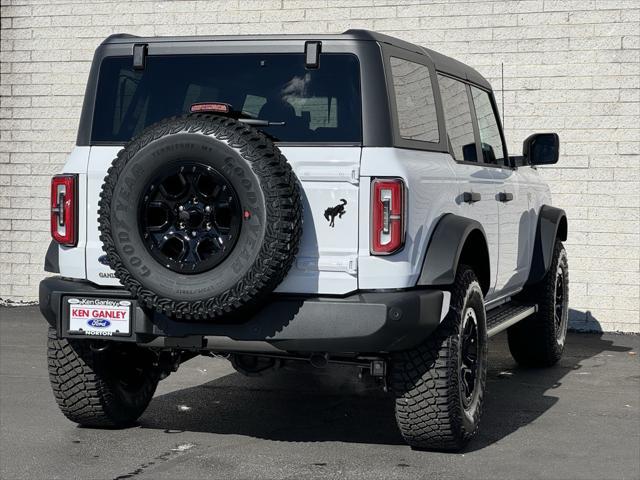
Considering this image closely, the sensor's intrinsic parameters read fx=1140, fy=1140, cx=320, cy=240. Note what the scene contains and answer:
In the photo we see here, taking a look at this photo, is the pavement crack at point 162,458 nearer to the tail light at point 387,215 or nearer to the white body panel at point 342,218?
the white body panel at point 342,218

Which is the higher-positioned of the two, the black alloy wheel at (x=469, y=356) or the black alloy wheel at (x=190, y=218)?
the black alloy wheel at (x=190, y=218)

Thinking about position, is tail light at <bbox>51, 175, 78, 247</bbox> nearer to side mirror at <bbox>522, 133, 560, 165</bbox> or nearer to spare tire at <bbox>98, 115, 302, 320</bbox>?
spare tire at <bbox>98, 115, 302, 320</bbox>

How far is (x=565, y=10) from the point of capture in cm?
1043

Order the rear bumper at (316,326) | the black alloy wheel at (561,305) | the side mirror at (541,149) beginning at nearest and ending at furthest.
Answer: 1. the rear bumper at (316,326)
2. the side mirror at (541,149)
3. the black alloy wheel at (561,305)

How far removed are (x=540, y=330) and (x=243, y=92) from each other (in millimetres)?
3577

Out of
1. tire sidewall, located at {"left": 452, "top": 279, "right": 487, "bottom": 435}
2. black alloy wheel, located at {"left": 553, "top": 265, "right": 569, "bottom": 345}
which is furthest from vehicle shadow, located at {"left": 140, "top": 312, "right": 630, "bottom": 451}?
black alloy wheel, located at {"left": 553, "top": 265, "right": 569, "bottom": 345}

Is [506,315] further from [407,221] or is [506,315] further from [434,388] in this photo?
[407,221]

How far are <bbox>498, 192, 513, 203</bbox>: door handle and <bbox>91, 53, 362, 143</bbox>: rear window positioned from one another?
6.13 ft

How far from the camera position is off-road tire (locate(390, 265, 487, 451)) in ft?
17.7

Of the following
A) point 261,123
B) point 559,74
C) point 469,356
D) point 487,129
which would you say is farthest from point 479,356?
point 559,74

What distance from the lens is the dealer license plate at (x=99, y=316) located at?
5.30 meters

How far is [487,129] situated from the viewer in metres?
7.39

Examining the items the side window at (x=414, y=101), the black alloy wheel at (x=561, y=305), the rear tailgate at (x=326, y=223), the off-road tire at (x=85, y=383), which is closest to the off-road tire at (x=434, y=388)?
the rear tailgate at (x=326, y=223)

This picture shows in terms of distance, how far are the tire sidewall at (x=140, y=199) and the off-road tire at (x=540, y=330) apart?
148 inches
